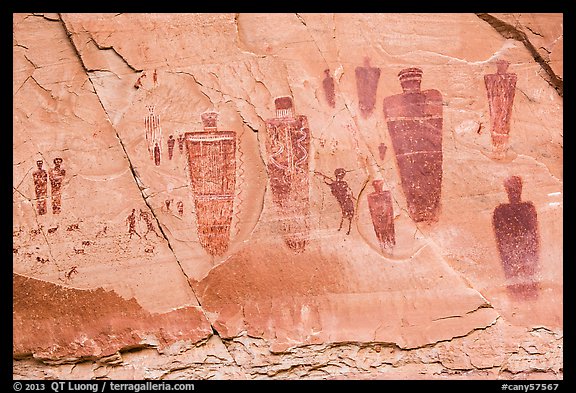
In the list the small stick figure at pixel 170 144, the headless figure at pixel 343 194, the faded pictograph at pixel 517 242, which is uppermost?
the small stick figure at pixel 170 144

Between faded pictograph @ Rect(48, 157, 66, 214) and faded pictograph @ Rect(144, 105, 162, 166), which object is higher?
faded pictograph @ Rect(144, 105, 162, 166)

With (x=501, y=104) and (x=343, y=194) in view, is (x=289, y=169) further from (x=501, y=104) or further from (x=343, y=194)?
(x=501, y=104)

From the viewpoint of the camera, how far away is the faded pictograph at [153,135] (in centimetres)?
292

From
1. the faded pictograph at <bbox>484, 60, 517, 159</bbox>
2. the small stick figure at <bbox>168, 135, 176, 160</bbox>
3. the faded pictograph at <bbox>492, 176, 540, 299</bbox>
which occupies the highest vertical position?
the faded pictograph at <bbox>484, 60, 517, 159</bbox>

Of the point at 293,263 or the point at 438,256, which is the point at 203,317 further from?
the point at 438,256

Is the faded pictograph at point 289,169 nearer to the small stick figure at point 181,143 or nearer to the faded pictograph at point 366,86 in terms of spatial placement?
the faded pictograph at point 366,86

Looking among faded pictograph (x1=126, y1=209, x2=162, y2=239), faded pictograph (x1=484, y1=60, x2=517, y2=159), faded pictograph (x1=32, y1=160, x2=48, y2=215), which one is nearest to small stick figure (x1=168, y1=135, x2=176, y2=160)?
faded pictograph (x1=126, y1=209, x2=162, y2=239)

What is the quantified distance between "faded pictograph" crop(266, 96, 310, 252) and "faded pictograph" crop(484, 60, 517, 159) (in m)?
1.07

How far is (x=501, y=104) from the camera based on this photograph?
2.95m

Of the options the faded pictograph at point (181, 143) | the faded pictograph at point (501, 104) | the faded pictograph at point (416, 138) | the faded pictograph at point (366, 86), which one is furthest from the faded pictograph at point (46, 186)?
the faded pictograph at point (501, 104)

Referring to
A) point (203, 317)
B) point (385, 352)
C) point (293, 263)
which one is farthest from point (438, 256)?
point (203, 317)

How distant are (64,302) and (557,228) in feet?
9.37

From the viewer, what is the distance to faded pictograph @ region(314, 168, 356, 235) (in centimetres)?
292

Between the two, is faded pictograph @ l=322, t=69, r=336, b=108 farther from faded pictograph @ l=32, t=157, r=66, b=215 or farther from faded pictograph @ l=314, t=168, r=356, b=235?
faded pictograph @ l=32, t=157, r=66, b=215
